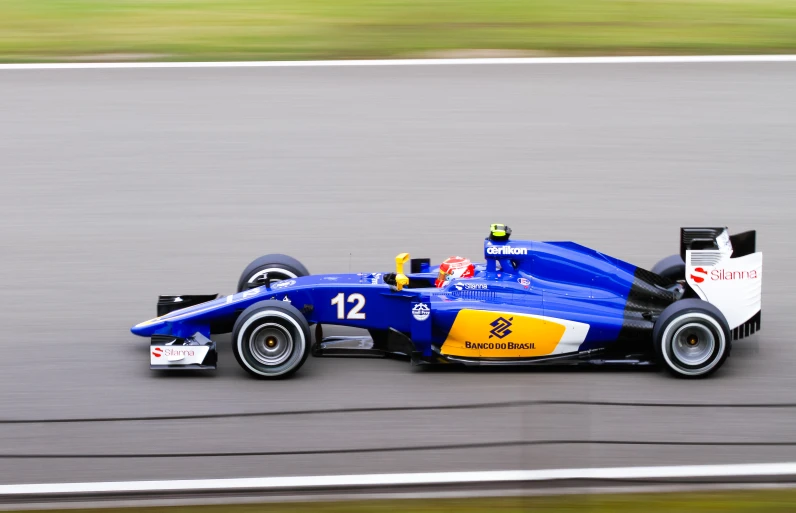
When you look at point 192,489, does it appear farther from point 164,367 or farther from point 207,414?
point 164,367

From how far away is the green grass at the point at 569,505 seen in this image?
568 cm

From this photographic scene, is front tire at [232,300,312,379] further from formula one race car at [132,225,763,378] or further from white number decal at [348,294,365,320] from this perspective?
white number decal at [348,294,365,320]

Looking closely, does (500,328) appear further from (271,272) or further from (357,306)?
(271,272)

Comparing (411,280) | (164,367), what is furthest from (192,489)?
(411,280)

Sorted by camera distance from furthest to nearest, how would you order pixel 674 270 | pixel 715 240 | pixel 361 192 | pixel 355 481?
pixel 361 192 → pixel 674 270 → pixel 715 240 → pixel 355 481

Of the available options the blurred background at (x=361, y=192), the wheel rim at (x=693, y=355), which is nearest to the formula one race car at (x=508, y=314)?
the wheel rim at (x=693, y=355)

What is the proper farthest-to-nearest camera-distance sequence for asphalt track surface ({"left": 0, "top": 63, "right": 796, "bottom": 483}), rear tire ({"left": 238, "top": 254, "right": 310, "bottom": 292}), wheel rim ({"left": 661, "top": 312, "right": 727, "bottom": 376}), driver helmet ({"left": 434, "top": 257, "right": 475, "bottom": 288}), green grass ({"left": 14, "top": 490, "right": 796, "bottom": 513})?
rear tire ({"left": 238, "top": 254, "right": 310, "bottom": 292}) < driver helmet ({"left": 434, "top": 257, "right": 475, "bottom": 288}) < wheel rim ({"left": 661, "top": 312, "right": 727, "bottom": 376}) < asphalt track surface ({"left": 0, "top": 63, "right": 796, "bottom": 483}) < green grass ({"left": 14, "top": 490, "right": 796, "bottom": 513})

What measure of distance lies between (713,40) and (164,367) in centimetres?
1185

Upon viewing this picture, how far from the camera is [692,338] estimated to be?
7.66 m

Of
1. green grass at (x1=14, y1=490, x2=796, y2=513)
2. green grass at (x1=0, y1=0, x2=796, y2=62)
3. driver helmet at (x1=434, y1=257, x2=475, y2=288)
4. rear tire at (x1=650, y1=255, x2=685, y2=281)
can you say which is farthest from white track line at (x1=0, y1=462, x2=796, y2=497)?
green grass at (x1=0, y1=0, x2=796, y2=62)

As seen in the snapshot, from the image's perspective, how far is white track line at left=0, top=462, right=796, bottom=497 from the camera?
6.13m

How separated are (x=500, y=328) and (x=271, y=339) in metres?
1.60

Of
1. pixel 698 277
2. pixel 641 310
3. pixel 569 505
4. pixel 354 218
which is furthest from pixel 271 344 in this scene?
pixel 354 218

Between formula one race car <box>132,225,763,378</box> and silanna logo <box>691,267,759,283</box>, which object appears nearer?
formula one race car <box>132,225,763,378</box>
